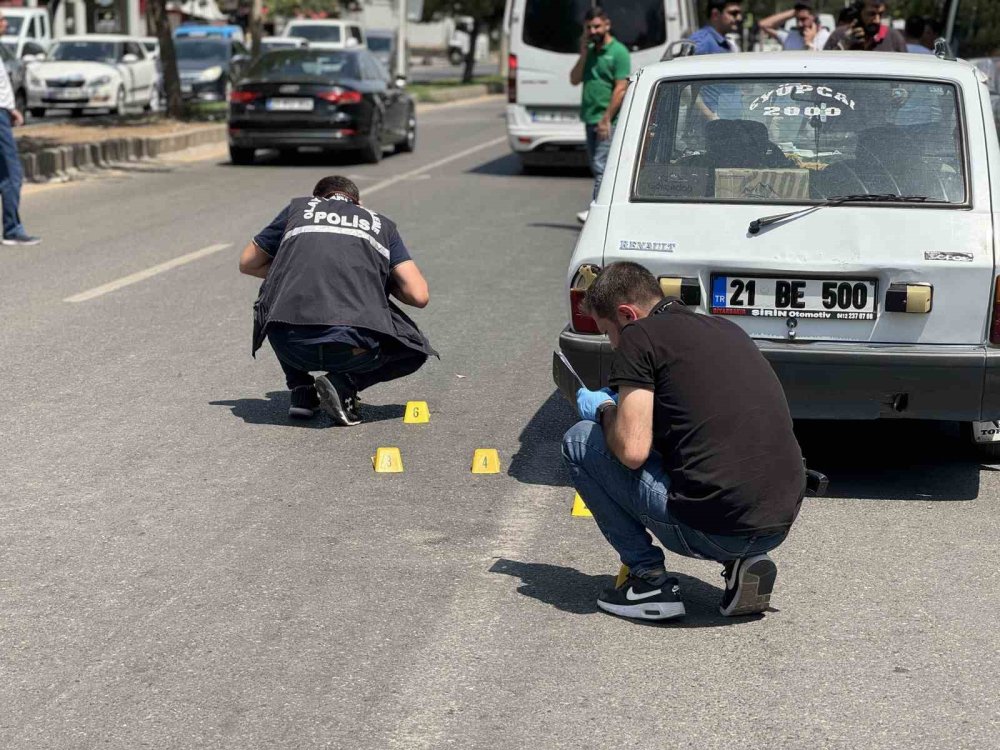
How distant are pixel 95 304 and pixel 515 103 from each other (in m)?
10.7

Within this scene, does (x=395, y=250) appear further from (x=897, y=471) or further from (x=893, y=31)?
(x=893, y=31)

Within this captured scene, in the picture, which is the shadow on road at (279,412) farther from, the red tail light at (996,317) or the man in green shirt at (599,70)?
the man in green shirt at (599,70)

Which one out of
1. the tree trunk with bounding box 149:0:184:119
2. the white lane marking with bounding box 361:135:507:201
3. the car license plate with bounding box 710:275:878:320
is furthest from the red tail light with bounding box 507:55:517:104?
the car license plate with bounding box 710:275:878:320

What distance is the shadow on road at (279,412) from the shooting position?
7.28 m

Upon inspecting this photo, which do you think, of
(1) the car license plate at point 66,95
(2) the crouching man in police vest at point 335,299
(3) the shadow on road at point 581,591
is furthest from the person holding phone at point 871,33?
(1) the car license plate at point 66,95

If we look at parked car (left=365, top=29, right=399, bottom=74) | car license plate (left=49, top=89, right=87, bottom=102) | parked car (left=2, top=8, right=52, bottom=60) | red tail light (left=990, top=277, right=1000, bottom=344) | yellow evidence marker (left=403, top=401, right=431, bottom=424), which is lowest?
parked car (left=365, top=29, right=399, bottom=74)

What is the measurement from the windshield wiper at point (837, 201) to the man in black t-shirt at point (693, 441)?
1.56 meters

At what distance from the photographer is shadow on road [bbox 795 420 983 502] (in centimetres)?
634

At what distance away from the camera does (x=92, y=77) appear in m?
30.9

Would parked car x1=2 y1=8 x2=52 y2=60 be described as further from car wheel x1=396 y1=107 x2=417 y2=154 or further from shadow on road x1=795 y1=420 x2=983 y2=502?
shadow on road x1=795 y1=420 x2=983 y2=502

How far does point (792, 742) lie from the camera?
12.6 ft

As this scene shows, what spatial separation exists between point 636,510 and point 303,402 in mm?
2966

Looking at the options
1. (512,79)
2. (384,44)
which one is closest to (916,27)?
(512,79)

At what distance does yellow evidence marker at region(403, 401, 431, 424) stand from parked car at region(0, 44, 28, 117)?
23197mm
